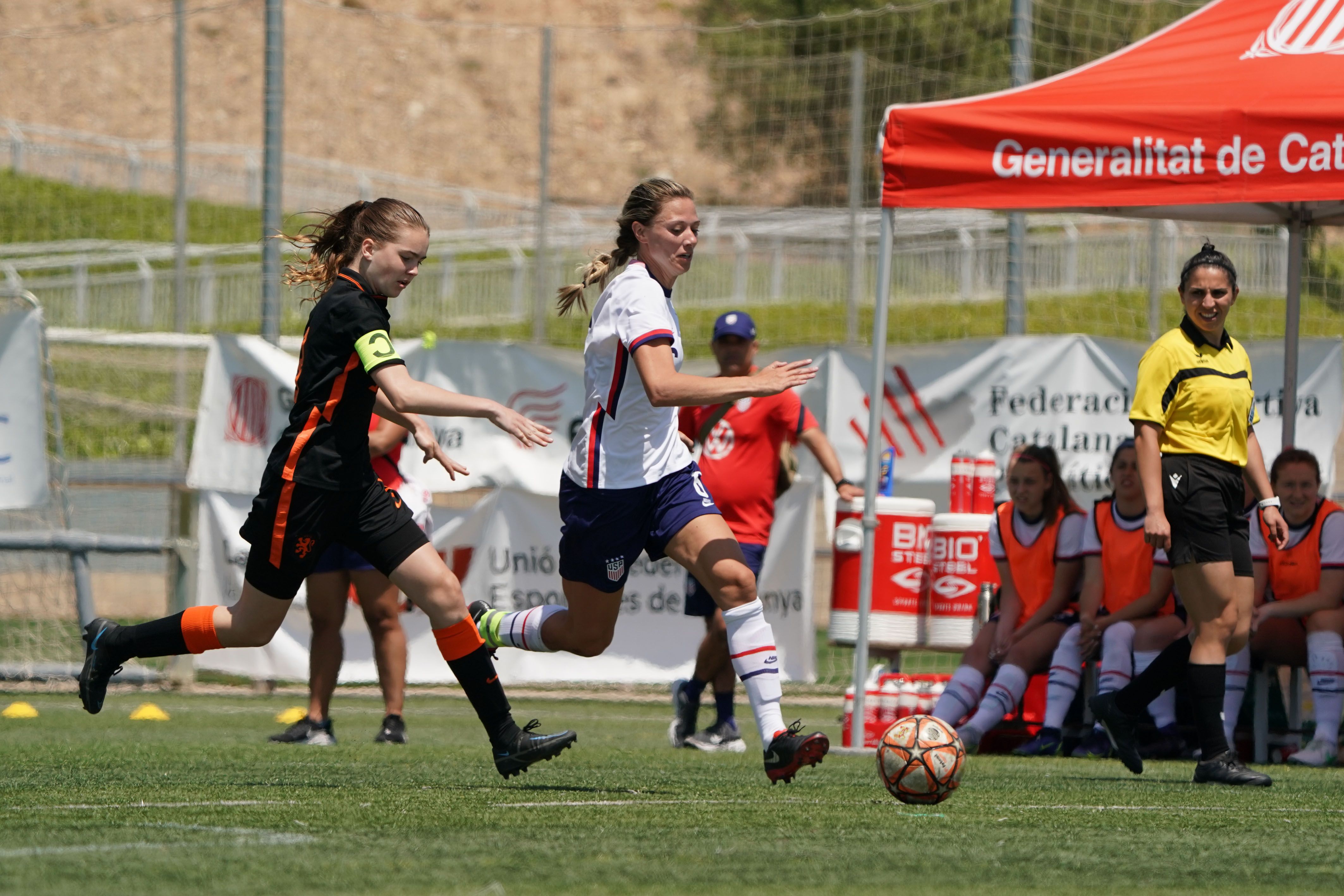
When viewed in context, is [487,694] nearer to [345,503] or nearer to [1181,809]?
[345,503]

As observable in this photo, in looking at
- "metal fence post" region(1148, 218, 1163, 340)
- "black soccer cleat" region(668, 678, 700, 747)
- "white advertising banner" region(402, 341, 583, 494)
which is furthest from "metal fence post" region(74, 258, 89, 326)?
"black soccer cleat" region(668, 678, 700, 747)

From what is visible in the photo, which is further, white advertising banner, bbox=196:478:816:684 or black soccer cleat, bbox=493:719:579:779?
white advertising banner, bbox=196:478:816:684

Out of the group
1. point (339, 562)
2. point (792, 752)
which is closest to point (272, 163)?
point (339, 562)

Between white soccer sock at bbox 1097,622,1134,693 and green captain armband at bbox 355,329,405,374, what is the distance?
432cm

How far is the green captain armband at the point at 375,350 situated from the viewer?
547 centimetres

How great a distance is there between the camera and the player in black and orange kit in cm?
560

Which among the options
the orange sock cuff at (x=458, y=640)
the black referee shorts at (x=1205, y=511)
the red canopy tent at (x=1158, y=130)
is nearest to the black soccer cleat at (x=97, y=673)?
the orange sock cuff at (x=458, y=640)

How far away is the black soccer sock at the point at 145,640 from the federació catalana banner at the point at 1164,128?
356 centimetres

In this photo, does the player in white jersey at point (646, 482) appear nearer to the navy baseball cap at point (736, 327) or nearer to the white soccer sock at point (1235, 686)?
the navy baseball cap at point (736, 327)

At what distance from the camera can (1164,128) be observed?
23.9 feet

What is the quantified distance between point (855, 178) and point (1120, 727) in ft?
17.4

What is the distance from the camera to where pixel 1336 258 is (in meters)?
14.6

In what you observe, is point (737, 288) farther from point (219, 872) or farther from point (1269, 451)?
point (219, 872)

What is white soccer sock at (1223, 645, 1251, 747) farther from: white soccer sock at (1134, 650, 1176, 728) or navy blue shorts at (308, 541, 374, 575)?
navy blue shorts at (308, 541, 374, 575)
